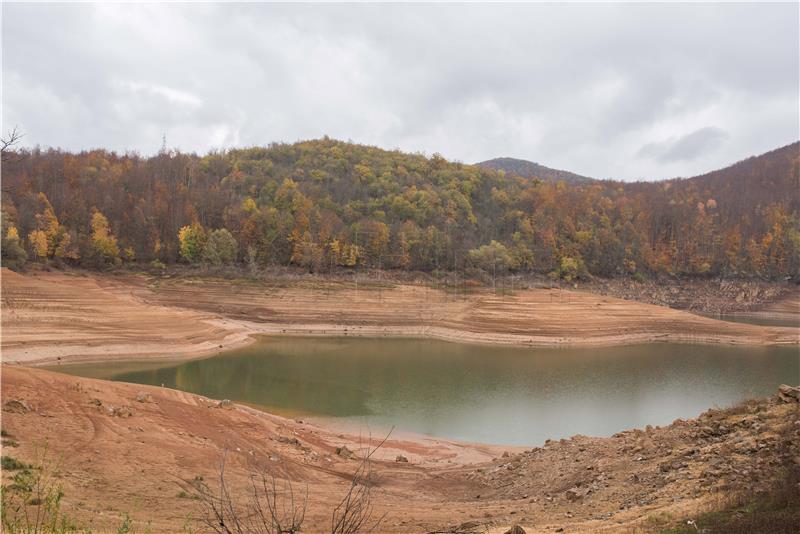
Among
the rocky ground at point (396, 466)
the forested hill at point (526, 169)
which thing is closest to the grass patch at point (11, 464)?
the rocky ground at point (396, 466)

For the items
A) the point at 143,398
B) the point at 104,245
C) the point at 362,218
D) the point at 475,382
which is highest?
the point at 362,218

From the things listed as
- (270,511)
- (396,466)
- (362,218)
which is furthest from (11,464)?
(362,218)

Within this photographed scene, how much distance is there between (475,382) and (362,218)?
4016cm

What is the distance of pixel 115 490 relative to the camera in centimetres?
844

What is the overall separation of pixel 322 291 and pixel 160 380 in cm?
2105

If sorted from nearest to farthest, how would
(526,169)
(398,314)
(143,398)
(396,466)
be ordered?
(396,466) < (143,398) < (398,314) < (526,169)

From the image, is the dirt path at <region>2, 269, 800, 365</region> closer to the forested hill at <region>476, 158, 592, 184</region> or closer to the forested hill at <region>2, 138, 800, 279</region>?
the forested hill at <region>2, 138, 800, 279</region>

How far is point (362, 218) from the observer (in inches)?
2557

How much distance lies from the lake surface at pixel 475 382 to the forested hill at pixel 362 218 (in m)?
19.0

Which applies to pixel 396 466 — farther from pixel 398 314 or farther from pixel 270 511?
pixel 398 314

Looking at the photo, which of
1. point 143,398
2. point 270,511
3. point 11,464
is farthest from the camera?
point 143,398

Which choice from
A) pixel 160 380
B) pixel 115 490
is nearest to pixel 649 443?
pixel 115 490

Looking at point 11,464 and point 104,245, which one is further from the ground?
point 104,245

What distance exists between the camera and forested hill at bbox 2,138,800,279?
175ft
